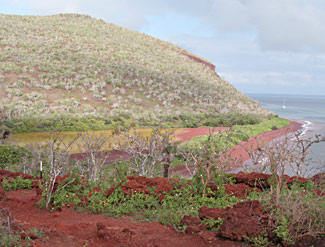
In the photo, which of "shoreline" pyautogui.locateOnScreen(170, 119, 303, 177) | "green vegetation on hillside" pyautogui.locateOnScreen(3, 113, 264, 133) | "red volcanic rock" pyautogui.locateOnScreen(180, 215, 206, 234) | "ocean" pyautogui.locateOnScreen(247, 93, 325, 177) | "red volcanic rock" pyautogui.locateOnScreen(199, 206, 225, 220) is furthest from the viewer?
"green vegetation on hillside" pyautogui.locateOnScreen(3, 113, 264, 133)

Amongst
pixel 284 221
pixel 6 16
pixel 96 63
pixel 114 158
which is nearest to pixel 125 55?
pixel 96 63

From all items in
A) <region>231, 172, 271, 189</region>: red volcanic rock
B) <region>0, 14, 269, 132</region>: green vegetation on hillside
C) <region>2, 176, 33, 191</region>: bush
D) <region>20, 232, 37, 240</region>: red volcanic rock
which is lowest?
<region>2, 176, 33, 191</region>: bush

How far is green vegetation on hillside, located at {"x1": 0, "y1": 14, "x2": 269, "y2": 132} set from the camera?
31984 millimetres

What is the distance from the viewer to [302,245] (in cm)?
457

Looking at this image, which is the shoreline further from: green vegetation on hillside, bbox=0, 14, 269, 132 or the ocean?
green vegetation on hillside, bbox=0, 14, 269, 132

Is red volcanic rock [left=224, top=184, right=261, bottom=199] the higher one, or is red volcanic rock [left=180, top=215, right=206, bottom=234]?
red volcanic rock [left=224, top=184, right=261, bottom=199]

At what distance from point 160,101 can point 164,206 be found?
32.8m

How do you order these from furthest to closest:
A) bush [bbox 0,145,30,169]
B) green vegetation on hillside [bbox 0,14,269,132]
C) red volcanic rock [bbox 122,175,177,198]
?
green vegetation on hillside [bbox 0,14,269,132] < bush [bbox 0,145,30,169] < red volcanic rock [bbox 122,175,177,198]

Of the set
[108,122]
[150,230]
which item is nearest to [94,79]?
[108,122]

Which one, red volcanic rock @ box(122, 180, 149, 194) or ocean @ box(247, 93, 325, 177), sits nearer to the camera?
red volcanic rock @ box(122, 180, 149, 194)

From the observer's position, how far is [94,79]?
40.2 meters

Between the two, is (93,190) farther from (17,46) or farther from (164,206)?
(17,46)

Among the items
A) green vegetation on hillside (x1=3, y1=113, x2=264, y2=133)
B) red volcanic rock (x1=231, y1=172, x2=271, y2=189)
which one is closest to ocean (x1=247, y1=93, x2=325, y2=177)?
red volcanic rock (x1=231, y1=172, x2=271, y2=189)

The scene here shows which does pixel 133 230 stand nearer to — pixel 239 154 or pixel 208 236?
pixel 208 236
